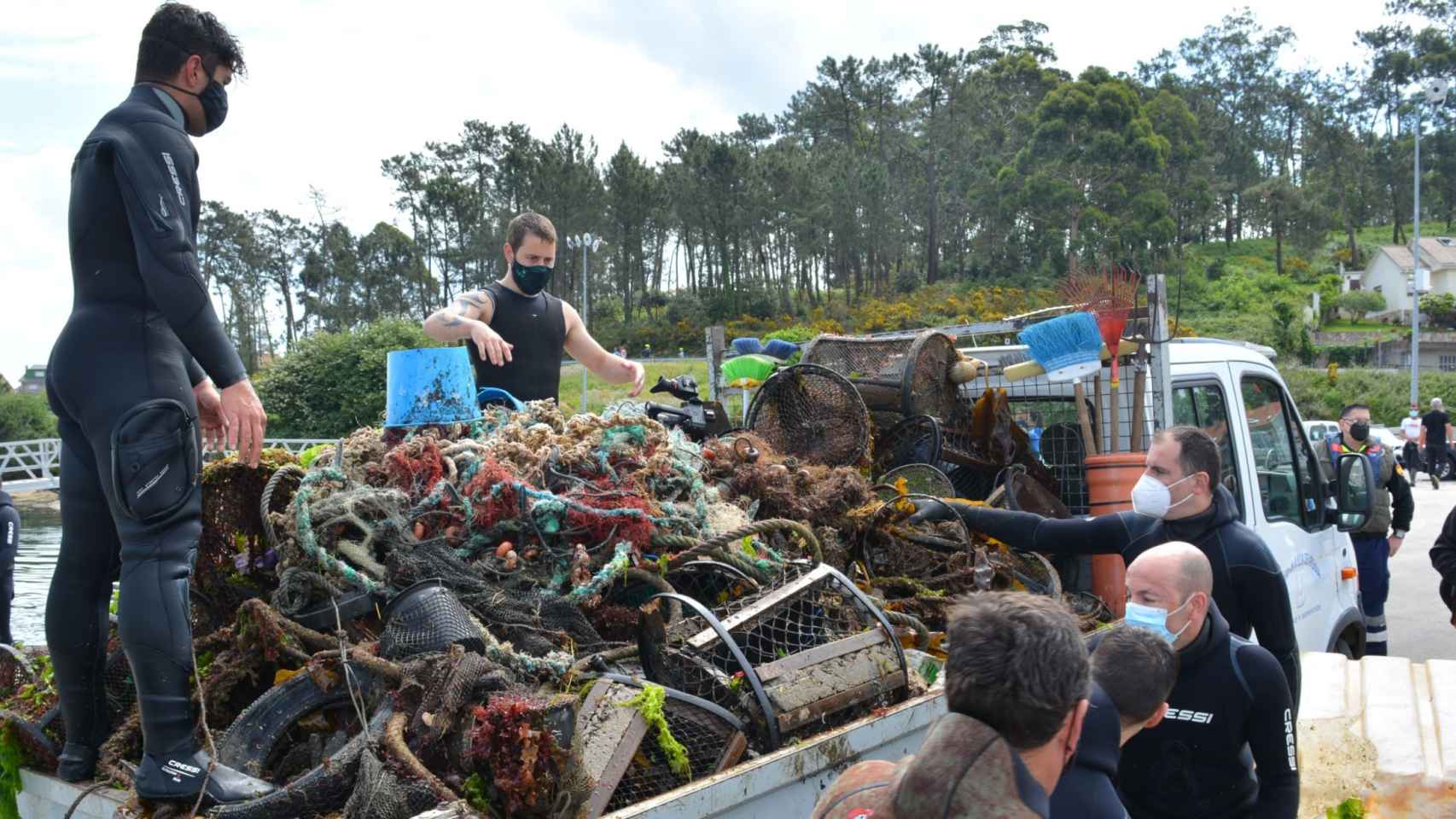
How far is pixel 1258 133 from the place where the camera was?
263 feet

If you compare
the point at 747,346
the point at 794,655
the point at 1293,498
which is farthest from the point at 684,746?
the point at 747,346

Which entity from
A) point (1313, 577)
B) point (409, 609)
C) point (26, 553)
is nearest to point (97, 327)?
point (409, 609)

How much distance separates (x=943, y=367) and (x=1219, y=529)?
2.45 metres

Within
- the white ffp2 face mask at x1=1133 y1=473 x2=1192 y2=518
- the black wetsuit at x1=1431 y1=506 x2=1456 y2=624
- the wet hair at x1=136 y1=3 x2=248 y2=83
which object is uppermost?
the wet hair at x1=136 y1=3 x2=248 y2=83

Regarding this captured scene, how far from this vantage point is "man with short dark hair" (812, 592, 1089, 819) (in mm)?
1304

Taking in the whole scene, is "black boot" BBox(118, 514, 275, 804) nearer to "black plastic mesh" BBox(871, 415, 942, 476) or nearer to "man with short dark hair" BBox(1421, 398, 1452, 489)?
"black plastic mesh" BBox(871, 415, 942, 476)

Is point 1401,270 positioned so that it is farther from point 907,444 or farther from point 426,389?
point 426,389

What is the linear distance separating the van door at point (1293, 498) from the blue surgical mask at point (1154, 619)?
2793 mm

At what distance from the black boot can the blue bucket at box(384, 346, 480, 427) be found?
4.29 ft

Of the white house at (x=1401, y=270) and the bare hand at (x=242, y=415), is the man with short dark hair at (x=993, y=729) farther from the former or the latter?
the white house at (x=1401, y=270)

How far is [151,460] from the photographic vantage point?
2.42 m

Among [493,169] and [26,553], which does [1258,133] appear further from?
[26,553]

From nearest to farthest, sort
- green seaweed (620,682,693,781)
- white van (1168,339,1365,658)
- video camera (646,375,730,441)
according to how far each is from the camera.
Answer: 1. green seaweed (620,682,693,781)
2. white van (1168,339,1365,658)
3. video camera (646,375,730,441)

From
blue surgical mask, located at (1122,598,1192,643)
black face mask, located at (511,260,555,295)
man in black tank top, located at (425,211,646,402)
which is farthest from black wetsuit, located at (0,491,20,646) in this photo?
blue surgical mask, located at (1122,598,1192,643)
